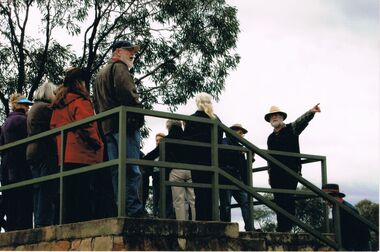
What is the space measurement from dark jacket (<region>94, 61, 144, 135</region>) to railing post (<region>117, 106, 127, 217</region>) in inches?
11.2

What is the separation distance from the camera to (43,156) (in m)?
8.98

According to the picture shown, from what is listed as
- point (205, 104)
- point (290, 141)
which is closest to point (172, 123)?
point (205, 104)

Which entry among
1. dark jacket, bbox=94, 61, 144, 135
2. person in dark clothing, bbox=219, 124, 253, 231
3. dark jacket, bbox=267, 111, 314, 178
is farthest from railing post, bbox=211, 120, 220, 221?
dark jacket, bbox=267, 111, 314, 178

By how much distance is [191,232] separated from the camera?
7727 mm

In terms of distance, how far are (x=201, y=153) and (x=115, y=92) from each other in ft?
4.91

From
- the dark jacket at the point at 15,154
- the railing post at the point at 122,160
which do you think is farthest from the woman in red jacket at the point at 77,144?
the dark jacket at the point at 15,154

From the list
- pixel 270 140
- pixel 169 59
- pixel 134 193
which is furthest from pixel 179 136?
pixel 169 59

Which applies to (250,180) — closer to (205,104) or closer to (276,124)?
(205,104)

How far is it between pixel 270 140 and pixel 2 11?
14888mm

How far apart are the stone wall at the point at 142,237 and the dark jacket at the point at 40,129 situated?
909 mm

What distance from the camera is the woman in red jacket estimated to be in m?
8.33

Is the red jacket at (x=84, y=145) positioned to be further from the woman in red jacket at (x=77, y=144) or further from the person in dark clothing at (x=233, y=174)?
the person in dark clothing at (x=233, y=174)

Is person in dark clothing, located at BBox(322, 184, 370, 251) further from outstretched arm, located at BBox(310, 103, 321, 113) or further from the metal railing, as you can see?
outstretched arm, located at BBox(310, 103, 321, 113)

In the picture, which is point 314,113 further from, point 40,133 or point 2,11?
point 2,11
